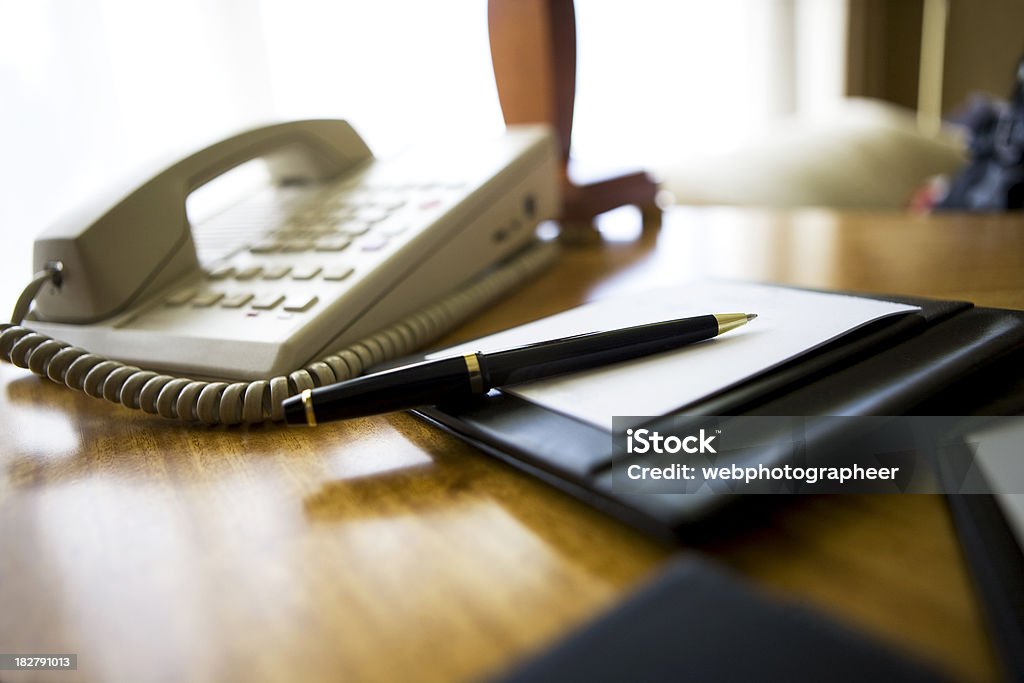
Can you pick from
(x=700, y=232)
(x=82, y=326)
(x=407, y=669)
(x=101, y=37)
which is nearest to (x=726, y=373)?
(x=407, y=669)

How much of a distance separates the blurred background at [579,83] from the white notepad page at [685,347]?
36cm

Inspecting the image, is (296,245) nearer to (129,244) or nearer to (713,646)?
(129,244)

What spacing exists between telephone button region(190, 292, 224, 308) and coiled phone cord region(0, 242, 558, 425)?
0.06 meters

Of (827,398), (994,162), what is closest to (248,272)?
(827,398)

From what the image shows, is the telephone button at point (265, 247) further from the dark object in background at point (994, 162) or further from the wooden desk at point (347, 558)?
the dark object in background at point (994, 162)

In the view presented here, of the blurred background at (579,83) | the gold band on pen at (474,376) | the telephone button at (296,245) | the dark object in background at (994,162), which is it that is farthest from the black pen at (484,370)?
the dark object in background at (994,162)

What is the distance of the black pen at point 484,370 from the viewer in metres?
0.30

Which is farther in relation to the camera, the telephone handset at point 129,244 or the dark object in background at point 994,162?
the dark object in background at point 994,162

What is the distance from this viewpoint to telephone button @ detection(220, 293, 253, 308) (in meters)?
0.44

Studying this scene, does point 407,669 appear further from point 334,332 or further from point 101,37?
point 101,37

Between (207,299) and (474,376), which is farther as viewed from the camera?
(207,299)

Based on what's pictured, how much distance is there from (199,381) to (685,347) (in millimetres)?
245

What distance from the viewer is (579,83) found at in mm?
1288

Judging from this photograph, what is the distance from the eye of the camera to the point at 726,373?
303 millimetres
